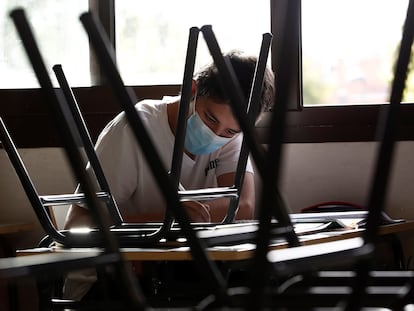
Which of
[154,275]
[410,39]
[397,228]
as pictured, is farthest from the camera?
[397,228]

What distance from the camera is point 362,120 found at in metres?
3.25

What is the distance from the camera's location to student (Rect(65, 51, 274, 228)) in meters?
2.35

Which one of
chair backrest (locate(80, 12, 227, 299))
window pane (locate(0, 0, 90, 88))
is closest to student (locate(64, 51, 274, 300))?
window pane (locate(0, 0, 90, 88))

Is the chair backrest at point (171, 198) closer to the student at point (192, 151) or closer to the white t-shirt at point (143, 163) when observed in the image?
the student at point (192, 151)

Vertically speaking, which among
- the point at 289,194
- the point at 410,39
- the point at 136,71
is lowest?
the point at 410,39

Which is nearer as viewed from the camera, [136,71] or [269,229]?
[269,229]

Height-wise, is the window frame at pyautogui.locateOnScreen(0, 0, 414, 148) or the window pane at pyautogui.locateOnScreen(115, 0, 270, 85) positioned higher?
the window pane at pyautogui.locateOnScreen(115, 0, 270, 85)

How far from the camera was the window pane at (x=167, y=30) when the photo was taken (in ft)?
11.0

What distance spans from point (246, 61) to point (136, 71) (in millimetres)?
1187

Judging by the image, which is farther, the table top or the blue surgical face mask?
the blue surgical face mask

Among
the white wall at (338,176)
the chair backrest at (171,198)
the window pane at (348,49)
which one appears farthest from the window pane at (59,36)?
the chair backrest at (171,198)

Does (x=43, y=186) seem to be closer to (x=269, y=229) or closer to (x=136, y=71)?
(x=136, y=71)

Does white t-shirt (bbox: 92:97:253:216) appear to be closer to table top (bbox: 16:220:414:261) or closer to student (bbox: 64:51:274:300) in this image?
student (bbox: 64:51:274:300)

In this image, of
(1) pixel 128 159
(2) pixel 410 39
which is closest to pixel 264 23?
(1) pixel 128 159
